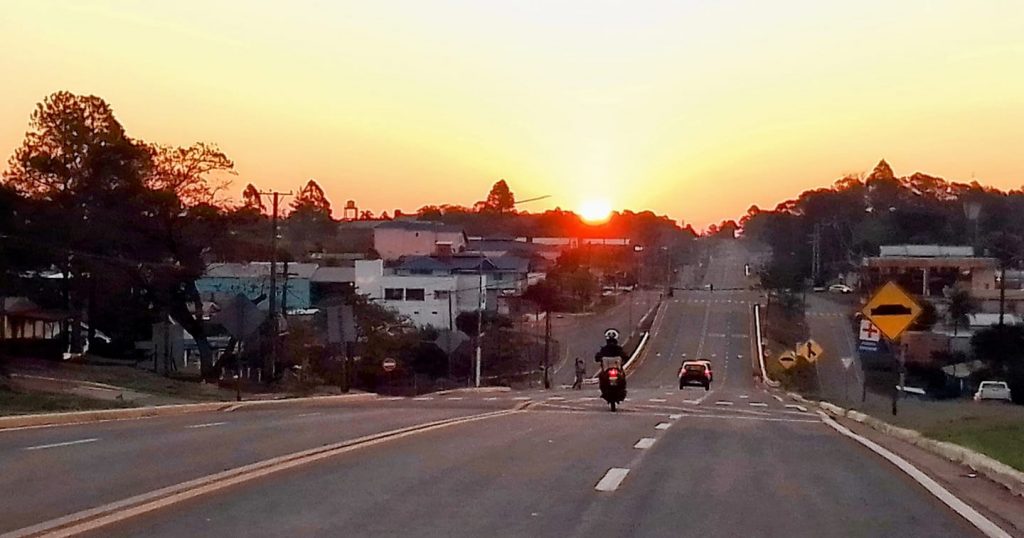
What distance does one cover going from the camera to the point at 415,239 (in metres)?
125

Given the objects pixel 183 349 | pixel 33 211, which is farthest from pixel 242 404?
pixel 183 349

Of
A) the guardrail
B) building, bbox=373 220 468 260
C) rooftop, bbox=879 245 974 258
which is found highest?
building, bbox=373 220 468 260

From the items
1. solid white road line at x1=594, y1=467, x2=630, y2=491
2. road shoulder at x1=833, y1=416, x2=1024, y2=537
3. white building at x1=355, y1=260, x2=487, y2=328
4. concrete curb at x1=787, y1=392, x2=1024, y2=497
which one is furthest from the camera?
white building at x1=355, y1=260, x2=487, y2=328

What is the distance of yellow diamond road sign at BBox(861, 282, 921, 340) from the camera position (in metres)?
27.4

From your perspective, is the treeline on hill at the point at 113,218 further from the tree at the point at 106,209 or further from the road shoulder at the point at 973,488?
the road shoulder at the point at 973,488

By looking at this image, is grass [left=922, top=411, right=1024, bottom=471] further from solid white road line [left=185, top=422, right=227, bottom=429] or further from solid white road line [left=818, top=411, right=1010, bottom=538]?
solid white road line [left=185, top=422, right=227, bottom=429]

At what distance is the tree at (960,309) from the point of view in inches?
2213

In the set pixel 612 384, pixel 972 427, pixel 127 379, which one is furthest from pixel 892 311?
pixel 127 379

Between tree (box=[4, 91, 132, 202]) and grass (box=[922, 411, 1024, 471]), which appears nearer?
grass (box=[922, 411, 1024, 471])

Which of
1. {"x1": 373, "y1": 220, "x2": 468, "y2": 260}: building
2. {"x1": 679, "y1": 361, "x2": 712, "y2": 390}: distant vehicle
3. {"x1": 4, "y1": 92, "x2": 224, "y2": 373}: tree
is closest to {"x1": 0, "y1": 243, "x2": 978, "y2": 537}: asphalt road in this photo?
{"x1": 4, "y1": 92, "x2": 224, "y2": 373}: tree

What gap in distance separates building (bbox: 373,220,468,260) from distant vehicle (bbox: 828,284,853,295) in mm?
43576

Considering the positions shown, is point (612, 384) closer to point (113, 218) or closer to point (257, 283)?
point (113, 218)

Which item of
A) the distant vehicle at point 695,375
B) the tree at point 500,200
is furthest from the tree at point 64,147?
the tree at point 500,200

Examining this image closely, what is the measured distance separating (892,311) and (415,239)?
324 feet
